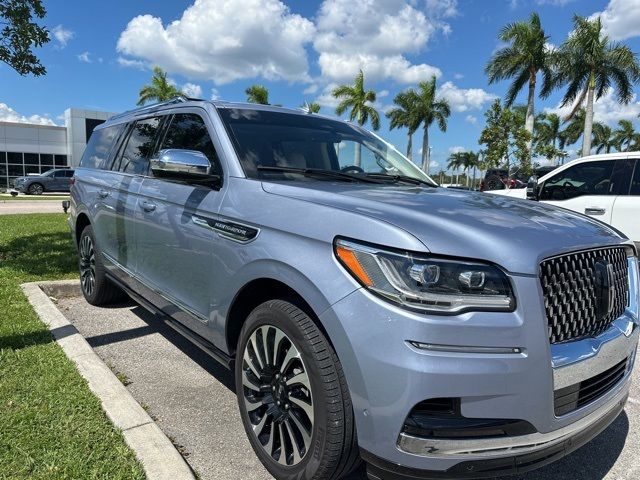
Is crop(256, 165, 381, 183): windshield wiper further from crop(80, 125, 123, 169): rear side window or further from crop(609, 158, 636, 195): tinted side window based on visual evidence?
crop(609, 158, 636, 195): tinted side window

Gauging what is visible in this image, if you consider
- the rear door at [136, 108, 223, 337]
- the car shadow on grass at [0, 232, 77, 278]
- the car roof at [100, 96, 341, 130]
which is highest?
the car roof at [100, 96, 341, 130]

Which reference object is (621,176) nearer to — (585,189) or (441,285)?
(585,189)

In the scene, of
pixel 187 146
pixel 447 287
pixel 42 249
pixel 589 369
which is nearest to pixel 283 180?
pixel 187 146

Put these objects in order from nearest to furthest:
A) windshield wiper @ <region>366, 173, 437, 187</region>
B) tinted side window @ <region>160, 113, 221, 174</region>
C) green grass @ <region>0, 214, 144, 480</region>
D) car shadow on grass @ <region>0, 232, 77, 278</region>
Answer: green grass @ <region>0, 214, 144, 480</region> → tinted side window @ <region>160, 113, 221, 174</region> → windshield wiper @ <region>366, 173, 437, 187</region> → car shadow on grass @ <region>0, 232, 77, 278</region>

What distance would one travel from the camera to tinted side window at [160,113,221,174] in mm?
3248

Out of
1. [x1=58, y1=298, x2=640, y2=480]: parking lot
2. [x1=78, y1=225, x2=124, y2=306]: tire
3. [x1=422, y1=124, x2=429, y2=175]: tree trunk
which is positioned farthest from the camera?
[x1=422, y1=124, x2=429, y2=175]: tree trunk

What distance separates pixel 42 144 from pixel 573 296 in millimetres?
51614

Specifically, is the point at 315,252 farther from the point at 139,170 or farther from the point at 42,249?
the point at 42,249

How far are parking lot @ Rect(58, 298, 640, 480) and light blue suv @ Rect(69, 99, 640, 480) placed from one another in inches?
12.0

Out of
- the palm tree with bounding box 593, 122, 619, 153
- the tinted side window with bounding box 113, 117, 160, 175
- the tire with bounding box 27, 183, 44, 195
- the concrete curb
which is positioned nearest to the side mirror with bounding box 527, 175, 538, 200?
the tinted side window with bounding box 113, 117, 160, 175

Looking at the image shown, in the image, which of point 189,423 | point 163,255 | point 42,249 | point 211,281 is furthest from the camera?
point 42,249

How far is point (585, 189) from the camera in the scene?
7777 mm

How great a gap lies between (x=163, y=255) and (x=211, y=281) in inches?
29.6

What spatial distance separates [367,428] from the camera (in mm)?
1985
